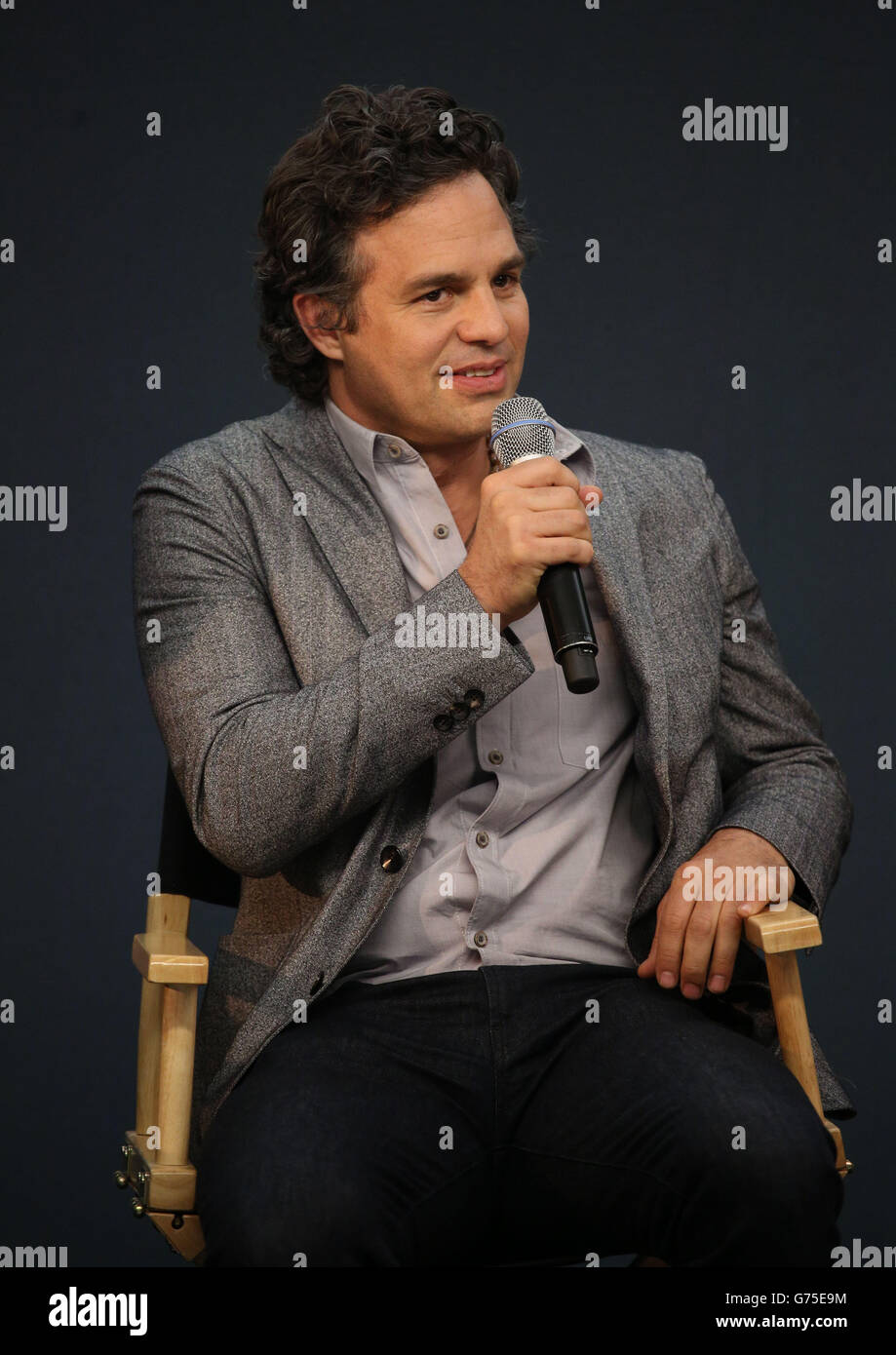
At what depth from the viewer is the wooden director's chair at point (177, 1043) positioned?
5.78 ft

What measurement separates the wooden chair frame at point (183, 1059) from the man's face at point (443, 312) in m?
0.65

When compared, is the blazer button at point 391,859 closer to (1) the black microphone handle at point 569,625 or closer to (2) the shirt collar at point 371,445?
(1) the black microphone handle at point 569,625

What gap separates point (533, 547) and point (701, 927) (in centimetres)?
47

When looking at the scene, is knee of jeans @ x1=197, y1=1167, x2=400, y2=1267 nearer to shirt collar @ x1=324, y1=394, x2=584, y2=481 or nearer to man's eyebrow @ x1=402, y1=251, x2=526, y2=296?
shirt collar @ x1=324, y1=394, x2=584, y2=481

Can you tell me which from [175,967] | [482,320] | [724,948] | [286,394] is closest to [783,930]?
[724,948]

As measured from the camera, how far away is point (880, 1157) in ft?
9.55

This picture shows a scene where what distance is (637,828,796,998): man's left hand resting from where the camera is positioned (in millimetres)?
1807

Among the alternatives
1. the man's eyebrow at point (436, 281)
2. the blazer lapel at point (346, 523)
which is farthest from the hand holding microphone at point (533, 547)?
the man's eyebrow at point (436, 281)

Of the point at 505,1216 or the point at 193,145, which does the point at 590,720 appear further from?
the point at 193,145

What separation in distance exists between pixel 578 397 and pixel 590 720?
126 centimetres

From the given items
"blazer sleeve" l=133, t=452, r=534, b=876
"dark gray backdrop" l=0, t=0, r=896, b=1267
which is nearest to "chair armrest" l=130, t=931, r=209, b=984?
"blazer sleeve" l=133, t=452, r=534, b=876

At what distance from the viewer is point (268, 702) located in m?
1.77

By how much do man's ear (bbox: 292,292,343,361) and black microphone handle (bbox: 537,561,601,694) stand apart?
555 mm

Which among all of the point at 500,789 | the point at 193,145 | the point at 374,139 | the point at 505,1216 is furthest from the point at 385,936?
the point at 193,145
